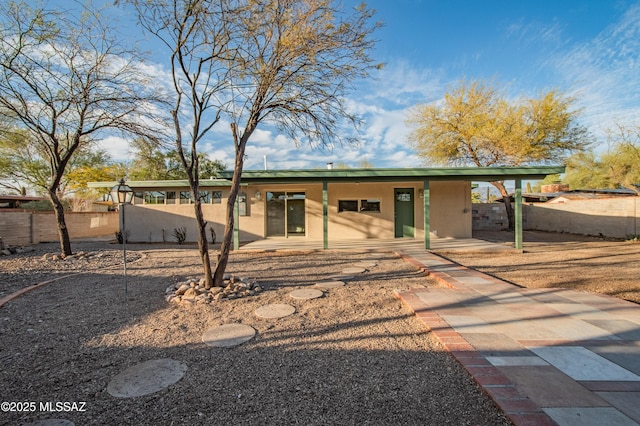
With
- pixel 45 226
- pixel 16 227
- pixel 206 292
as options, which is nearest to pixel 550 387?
pixel 206 292

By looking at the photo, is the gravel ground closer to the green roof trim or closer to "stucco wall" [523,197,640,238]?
the green roof trim

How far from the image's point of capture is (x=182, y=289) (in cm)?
450

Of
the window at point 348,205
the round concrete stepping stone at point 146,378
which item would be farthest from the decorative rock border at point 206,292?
the window at point 348,205

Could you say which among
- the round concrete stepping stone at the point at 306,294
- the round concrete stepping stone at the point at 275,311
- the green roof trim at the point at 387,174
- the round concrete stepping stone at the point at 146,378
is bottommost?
the round concrete stepping stone at the point at 146,378

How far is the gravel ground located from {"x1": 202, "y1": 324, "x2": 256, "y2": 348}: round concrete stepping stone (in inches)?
3.6

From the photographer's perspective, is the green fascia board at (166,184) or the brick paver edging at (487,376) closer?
the brick paver edging at (487,376)

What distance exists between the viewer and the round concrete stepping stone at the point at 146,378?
213cm

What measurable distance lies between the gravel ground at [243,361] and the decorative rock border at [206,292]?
6.1 inches

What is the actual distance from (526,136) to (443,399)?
15.8 m

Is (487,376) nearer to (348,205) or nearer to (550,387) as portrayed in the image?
(550,387)

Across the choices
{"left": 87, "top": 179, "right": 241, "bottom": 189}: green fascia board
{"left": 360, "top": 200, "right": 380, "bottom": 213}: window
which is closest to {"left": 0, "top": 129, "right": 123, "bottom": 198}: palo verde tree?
{"left": 87, "top": 179, "right": 241, "bottom": 189}: green fascia board

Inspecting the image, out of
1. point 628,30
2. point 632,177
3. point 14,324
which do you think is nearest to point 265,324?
point 14,324

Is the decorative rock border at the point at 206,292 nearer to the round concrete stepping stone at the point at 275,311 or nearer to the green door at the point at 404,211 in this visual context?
the round concrete stepping stone at the point at 275,311

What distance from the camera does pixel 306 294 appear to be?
4.56 m
